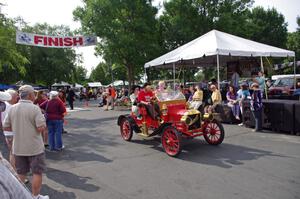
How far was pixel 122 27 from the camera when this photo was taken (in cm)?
2570

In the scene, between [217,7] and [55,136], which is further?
[217,7]

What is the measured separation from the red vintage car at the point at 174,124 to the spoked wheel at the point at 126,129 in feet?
0.30

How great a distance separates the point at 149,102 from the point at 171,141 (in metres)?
1.44

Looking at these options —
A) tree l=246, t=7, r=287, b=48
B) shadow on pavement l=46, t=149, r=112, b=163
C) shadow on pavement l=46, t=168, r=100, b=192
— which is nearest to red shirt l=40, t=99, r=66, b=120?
shadow on pavement l=46, t=149, r=112, b=163

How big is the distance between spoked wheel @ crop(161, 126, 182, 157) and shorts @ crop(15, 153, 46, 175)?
331 cm

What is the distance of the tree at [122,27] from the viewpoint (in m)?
25.0

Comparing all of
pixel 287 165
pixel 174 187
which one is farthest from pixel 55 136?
pixel 287 165

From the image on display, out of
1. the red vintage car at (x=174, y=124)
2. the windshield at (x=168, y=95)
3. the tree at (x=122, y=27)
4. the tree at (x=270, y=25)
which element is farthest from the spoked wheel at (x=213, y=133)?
the tree at (x=270, y=25)

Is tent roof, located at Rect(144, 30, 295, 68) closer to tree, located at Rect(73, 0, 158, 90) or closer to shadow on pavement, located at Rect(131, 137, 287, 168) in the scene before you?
shadow on pavement, located at Rect(131, 137, 287, 168)

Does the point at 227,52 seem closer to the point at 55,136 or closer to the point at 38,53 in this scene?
the point at 55,136

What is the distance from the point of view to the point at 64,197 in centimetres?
459

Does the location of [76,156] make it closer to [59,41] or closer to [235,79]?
[235,79]

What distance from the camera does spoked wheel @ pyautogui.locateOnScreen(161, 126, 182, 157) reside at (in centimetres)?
662

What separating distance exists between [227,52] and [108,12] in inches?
645
